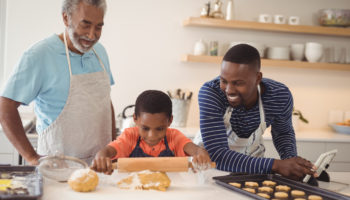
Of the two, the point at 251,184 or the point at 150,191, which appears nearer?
the point at 150,191

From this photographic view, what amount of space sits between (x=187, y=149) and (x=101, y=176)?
0.39 metres

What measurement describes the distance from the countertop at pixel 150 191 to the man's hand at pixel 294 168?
128mm

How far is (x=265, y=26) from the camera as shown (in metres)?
3.50

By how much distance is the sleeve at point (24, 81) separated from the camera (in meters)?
1.64

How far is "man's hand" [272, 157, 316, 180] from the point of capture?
1525mm

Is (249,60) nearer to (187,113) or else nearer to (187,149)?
(187,149)

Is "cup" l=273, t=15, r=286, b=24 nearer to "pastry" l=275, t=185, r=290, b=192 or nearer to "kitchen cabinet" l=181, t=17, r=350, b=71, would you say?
"kitchen cabinet" l=181, t=17, r=350, b=71

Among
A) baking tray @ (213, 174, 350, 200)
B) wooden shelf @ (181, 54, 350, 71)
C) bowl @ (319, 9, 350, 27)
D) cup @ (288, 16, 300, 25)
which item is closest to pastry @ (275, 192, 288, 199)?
baking tray @ (213, 174, 350, 200)

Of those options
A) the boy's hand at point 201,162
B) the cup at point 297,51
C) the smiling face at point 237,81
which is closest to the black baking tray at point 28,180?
the boy's hand at point 201,162

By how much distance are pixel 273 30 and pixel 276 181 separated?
2.37 m

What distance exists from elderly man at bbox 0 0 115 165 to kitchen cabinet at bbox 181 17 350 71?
164 centimetres

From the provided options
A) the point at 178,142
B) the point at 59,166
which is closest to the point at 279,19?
the point at 178,142

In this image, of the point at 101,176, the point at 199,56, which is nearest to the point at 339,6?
the point at 199,56

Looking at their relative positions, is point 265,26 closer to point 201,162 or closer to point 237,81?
point 237,81
